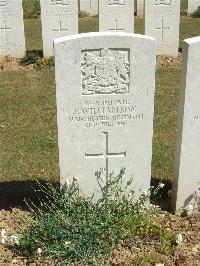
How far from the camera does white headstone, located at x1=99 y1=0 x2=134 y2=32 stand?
37.0ft

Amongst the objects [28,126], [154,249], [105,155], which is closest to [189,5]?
[28,126]

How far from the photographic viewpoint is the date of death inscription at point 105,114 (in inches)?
178

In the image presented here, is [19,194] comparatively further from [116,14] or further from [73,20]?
[116,14]

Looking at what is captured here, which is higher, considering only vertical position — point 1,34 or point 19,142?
point 1,34

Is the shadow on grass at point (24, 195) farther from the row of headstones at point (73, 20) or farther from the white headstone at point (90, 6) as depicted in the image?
the white headstone at point (90, 6)

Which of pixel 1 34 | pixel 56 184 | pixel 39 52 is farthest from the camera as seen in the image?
pixel 39 52

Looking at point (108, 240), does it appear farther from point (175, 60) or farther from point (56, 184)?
point (175, 60)

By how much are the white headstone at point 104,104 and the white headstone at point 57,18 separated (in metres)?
6.87

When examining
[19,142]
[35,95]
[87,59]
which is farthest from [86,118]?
[35,95]

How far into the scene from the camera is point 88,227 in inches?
172

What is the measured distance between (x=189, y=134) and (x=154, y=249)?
119cm

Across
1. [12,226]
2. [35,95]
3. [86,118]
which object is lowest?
[12,226]

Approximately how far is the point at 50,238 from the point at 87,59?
169 centimetres

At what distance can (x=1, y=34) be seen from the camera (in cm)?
1128
